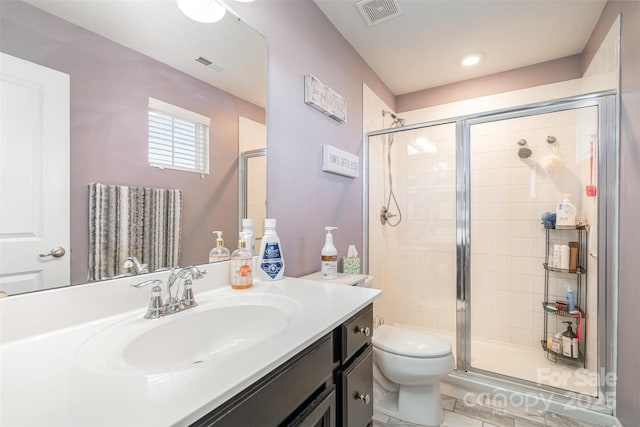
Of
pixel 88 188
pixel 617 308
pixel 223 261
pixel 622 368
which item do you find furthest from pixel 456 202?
pixel 88 188

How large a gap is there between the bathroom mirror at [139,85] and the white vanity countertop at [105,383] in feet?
0.61

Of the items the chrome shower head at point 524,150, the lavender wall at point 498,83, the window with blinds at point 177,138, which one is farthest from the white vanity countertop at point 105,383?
the lavender wall at point 498,83

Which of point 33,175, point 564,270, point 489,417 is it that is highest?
point 33,175

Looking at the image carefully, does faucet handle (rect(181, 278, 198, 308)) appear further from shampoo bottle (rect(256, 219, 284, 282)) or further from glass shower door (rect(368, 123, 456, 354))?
glass shower door (rect(368, 123, 456, 354))

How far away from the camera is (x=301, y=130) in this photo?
154 centimetres

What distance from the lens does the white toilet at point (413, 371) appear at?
146cm

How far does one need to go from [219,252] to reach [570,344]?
2438 millimetres

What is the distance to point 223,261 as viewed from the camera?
3.70ft

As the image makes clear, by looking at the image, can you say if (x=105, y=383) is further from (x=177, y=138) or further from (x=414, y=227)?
(x=414, y=227)

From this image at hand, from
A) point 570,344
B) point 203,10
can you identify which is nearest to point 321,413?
point 203,10

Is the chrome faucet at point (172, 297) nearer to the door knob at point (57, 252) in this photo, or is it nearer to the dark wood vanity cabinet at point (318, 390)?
the door knob at point (57, 252)

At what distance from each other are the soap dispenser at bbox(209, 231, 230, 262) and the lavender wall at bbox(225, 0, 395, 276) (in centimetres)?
28

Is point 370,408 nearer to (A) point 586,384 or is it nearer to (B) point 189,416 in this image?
(B) point 189,416

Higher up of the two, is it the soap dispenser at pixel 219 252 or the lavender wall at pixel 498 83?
the lavender wall at pixel 498 83
